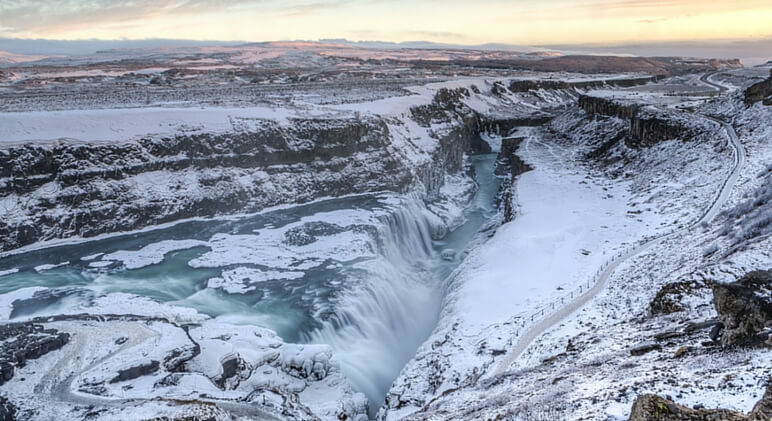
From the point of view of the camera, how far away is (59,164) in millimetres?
41531

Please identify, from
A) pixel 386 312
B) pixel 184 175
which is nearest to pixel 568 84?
pixel 184 175

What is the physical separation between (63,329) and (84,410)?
782cm

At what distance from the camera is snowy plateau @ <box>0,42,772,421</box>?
18.3 metres

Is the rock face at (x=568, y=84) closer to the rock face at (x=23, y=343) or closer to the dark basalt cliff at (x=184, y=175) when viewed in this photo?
the dark basalt cliff at (x=184, y=175)

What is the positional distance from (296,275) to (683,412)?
27660mm

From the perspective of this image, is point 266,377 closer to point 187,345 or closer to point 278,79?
point 187,345

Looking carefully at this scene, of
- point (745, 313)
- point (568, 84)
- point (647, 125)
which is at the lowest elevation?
point (745, 313)

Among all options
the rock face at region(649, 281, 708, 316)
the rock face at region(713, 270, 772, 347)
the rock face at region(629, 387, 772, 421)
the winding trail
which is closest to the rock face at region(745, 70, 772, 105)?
the winding trail

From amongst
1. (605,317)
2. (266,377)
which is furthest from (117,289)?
(605,317)

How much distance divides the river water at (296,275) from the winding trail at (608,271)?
22.8 ft

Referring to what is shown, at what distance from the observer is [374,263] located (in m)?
38.7

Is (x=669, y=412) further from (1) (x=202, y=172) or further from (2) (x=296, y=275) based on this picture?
(1) (x=202, y=172)

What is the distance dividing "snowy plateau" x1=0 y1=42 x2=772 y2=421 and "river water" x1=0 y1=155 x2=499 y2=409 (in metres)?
0.20

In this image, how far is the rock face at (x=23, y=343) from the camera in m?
A: 20.7
